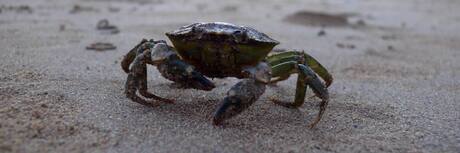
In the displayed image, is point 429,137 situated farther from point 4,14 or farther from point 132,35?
point 4,14

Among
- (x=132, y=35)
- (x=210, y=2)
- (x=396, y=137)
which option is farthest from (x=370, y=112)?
(x=210, y=2)

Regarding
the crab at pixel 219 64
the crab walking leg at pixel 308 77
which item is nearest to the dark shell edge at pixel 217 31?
the crab at pixel 219 64

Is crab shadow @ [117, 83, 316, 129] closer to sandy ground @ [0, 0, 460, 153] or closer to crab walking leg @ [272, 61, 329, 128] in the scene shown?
sandy ground @ [0, 0, 460, 153]

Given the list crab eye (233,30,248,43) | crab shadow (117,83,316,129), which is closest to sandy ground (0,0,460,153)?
crab shadow (117,83,316,129)

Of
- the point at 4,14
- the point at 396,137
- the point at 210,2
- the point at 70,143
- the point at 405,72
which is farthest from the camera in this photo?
the point at 210,2

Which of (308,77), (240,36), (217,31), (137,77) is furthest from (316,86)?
(137,77)

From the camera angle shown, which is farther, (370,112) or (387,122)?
(370,112)

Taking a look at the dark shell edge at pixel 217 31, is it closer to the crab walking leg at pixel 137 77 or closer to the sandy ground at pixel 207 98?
the crab walking leg at pixel 137 77
